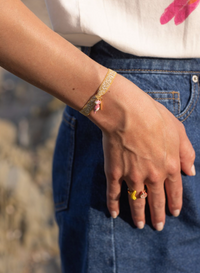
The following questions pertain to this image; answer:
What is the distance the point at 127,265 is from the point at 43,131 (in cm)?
215

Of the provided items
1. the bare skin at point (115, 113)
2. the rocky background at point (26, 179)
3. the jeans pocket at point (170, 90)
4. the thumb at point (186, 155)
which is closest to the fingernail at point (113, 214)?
the bare skin at point (115, 113)

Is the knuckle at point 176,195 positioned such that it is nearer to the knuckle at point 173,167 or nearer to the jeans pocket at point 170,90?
the knuckle at point 173,167

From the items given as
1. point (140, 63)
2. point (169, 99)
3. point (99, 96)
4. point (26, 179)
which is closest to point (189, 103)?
point (169, 99)

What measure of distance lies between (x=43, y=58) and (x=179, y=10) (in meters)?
0.40

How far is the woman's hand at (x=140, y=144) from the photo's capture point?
63 cm

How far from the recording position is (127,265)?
0.74m

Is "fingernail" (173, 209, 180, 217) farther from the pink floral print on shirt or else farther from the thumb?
the pink floral print on shirt

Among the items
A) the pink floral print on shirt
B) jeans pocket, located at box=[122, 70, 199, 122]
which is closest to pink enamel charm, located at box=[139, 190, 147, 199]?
jeans pocket, located at box=[122, 70, 199, 122]

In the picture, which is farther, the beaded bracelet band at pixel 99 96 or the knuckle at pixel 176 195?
the knuckle at pixel 176 195

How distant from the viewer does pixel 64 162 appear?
918 millimetres

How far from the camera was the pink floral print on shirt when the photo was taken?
2.19 feet

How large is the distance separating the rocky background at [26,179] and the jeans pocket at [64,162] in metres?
1.52

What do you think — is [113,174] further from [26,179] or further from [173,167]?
[26,179]

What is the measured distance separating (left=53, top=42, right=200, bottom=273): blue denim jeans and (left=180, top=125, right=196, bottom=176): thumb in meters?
0.03
